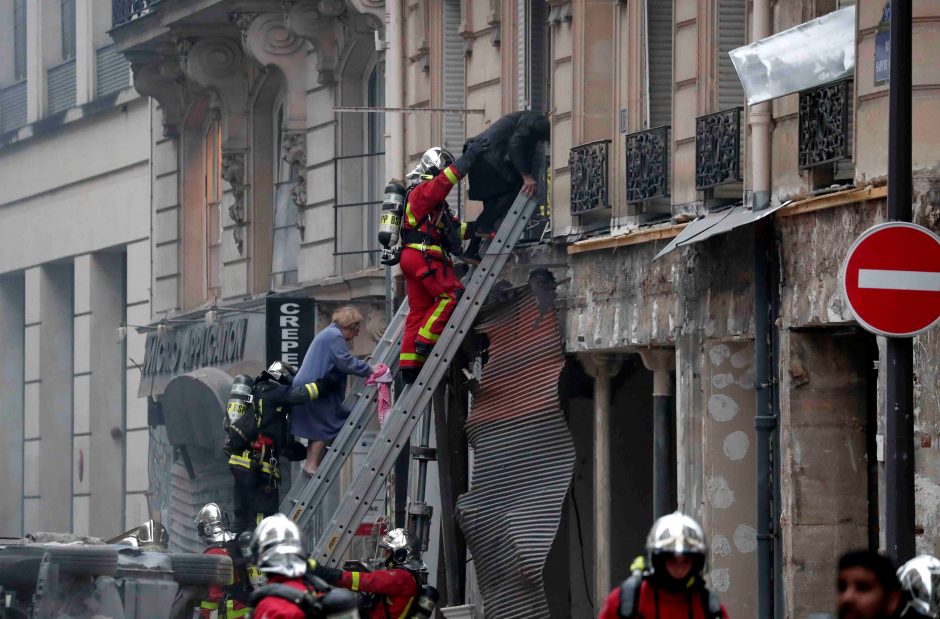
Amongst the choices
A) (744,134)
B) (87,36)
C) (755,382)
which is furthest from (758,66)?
(87,36)

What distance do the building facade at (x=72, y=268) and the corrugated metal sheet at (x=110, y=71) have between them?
0.12ft

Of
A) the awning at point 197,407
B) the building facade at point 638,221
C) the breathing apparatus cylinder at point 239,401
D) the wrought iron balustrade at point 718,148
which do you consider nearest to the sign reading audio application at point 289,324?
the building facade at point 638,221

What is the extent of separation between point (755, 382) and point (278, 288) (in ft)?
38.0

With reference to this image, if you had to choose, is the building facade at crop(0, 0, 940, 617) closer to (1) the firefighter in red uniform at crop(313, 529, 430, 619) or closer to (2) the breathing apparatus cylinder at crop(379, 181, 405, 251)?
(2) the breathing apparatus cylinder at crop(379, 181, 405, 251)

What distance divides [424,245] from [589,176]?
1.36 m

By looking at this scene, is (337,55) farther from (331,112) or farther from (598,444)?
(598,444)

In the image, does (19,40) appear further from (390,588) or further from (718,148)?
(390,588)

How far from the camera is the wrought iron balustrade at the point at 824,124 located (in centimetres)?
1419

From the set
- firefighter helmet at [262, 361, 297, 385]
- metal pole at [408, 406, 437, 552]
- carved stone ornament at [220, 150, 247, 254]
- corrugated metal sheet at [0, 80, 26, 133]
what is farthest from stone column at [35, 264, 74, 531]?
metal pole at [408, 406, 437, 552]

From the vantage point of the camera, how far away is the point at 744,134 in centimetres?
1556

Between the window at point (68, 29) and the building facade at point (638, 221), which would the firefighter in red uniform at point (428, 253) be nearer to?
the building facade at point (638, 221)

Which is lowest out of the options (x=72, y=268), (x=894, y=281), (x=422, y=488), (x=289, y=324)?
(x=422, y=488)

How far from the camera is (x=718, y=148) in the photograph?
15.9 meters

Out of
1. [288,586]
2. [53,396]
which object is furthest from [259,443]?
[53,396]
